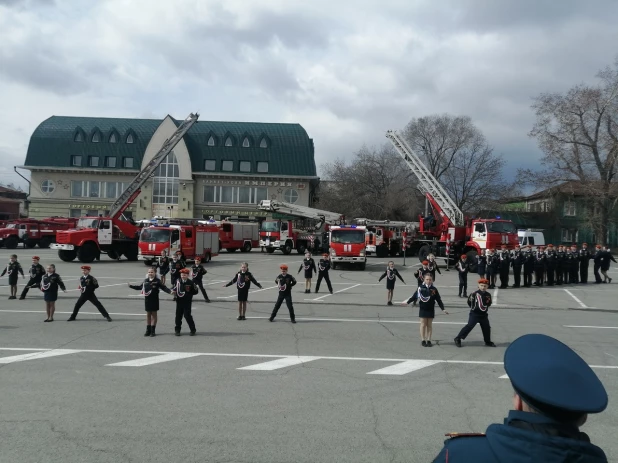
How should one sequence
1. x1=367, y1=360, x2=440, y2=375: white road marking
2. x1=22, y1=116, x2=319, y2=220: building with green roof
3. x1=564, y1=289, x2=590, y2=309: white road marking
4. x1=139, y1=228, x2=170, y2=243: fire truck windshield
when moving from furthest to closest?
1. x1=22, y1=116, x2=319, y2=220: building with green roof
2. x1=139, y1=228, x2=170, y2=243: fire truck windshield
3. x1=564, y1=289, x2=590, y2=309: white road marking
4. x1=367, y1=360, x2=440, y2=375: white road marking

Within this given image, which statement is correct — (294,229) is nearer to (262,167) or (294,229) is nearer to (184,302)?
(262,167)

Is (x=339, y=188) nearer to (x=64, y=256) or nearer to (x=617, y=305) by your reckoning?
(x=64, y=256)

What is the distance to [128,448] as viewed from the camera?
5.65 meters

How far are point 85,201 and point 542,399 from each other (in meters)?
71.2

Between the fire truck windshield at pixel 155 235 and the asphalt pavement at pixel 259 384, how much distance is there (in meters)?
15.4

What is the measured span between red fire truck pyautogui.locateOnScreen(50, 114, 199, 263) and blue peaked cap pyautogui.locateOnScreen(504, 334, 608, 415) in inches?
1372

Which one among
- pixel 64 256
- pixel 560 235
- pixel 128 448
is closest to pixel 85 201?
pixel 64 256

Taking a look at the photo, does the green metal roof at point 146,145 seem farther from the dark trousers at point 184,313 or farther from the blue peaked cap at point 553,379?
the blue peaked cap at point 553,379

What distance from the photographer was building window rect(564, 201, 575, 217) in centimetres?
6055

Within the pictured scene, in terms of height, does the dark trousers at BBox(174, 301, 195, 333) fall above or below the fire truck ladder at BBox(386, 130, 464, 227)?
below

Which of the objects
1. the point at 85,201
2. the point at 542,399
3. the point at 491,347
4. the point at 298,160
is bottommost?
the point at 491,347

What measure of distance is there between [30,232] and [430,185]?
34058 millimetres

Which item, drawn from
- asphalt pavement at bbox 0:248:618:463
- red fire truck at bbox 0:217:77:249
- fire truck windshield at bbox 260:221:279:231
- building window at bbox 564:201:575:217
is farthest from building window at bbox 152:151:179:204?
asphalt pavement at bbox 0:248:618:463

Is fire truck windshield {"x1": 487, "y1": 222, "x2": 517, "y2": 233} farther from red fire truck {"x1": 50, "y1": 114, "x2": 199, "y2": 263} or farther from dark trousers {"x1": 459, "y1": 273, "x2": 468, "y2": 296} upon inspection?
red fire truck {"x1": 50, "y1": 114, "x2": 199, "y2": 263}
